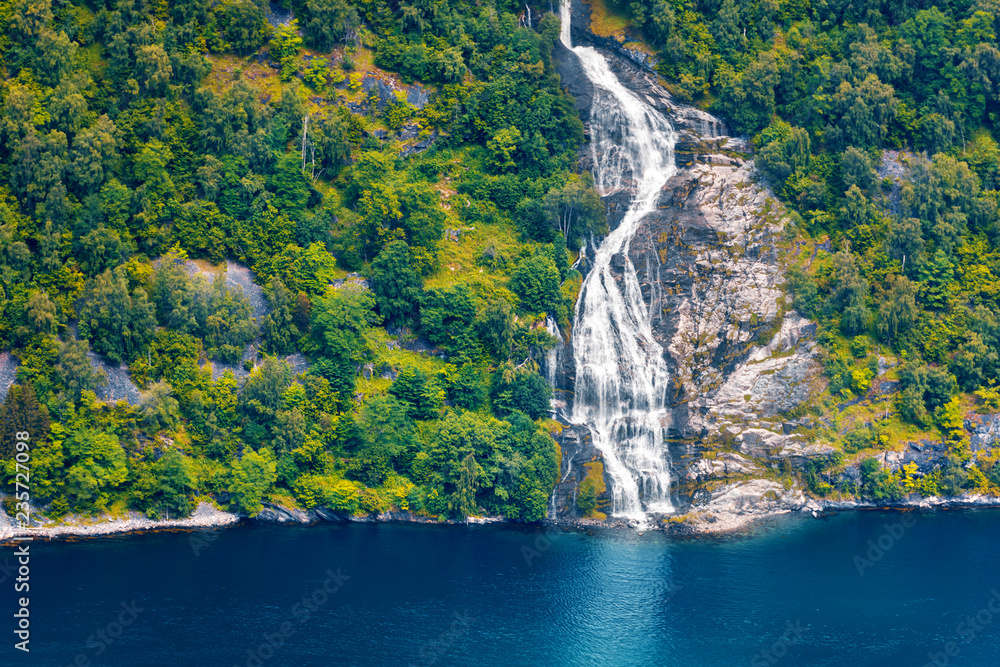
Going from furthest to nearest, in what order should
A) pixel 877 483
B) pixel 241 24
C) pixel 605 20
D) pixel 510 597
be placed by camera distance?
pixel 605 20, pixel 241 24, pixel 877 483, pixel 510 597

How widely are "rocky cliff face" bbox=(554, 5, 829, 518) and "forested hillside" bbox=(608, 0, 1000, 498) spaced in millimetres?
3022

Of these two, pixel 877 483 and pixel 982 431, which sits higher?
pixel 982 431

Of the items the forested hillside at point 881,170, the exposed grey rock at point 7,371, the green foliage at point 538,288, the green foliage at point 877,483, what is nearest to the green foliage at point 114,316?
the exposed grey rock at point 7,371

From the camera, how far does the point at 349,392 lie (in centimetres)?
9162

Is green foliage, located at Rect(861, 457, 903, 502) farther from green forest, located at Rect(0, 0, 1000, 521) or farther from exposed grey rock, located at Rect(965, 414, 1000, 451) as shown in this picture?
exposed grey rock, located at Rect(965, 414, 1000, 451)

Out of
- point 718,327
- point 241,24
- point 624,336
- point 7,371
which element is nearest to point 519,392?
point 624,336

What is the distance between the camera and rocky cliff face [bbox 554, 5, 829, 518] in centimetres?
9262

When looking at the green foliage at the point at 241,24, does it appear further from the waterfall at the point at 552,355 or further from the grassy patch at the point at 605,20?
the waterfall at the point at 552,355

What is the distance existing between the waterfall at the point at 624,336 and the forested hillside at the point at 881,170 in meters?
7.07

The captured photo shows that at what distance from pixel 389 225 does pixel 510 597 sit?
37.0 meters

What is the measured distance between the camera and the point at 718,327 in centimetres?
9656

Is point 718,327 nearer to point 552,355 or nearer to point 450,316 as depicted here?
point 552,355

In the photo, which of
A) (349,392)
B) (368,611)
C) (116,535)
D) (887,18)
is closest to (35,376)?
(116,535)

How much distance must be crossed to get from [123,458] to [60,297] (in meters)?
15.1
